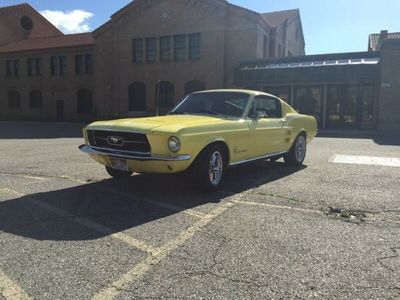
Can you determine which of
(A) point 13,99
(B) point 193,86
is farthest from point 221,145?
(A) point 13,99

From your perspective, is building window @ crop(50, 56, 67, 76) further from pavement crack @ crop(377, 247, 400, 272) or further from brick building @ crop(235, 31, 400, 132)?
pavement crack @ crop(377, 247, 400, 272)

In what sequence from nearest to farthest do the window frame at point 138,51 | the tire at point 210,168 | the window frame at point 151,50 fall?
the tire at point 210,168
the window frame at point 151,50
the window frame at point 138,51

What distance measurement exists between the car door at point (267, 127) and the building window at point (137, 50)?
25.2m

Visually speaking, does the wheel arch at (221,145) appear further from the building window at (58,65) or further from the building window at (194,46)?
the building window at (58,65)

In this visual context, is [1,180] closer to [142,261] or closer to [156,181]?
[156,181]

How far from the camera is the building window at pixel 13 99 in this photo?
132 ft

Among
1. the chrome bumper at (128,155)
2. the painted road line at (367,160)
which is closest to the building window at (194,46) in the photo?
the painted road line at (367,160)

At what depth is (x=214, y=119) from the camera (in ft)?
21.0

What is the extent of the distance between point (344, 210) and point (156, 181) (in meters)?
3.10

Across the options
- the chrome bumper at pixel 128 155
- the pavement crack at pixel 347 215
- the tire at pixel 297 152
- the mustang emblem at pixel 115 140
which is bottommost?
the pavement crack at pixel 347 215

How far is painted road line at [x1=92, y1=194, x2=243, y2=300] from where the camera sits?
2.98 meters

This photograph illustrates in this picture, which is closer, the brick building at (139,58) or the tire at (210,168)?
the tire at (210,168)

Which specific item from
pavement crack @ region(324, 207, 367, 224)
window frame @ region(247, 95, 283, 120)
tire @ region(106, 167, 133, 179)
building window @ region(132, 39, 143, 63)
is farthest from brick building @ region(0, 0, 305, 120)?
pavement crack @ region(324, 207, 367, 224)

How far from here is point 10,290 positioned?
302cm
